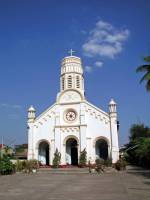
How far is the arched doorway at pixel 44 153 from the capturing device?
137 feet

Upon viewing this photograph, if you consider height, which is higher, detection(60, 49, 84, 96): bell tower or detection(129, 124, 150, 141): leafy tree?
detection(60, 49, 84, 96): bell tower

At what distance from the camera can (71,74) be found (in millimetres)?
43375

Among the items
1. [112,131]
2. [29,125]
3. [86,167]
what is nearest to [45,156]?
[29,125]

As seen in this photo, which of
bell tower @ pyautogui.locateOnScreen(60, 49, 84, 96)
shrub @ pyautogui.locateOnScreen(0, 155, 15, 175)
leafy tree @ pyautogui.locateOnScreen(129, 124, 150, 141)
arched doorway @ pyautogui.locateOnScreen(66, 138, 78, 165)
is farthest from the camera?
leafy tree @ pyautogui.locateOnScreen(129, 124, 150, 141)

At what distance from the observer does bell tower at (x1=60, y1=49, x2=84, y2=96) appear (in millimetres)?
42844

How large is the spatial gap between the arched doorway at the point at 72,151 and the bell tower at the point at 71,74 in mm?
7372

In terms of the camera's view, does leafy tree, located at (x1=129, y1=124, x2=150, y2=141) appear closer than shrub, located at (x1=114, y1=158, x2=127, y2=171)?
No

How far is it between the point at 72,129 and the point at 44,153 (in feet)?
20.1

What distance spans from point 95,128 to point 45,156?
8.87 metres

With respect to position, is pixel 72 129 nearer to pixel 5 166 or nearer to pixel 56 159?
pixel 56 159

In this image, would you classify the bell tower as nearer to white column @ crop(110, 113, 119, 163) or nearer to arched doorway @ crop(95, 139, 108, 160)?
white column @ crop(110, 113, 119, 163)

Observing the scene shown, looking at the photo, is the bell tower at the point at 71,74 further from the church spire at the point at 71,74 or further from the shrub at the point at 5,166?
the shrub at the point at 5,166

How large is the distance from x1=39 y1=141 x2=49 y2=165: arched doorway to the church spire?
27.1ft

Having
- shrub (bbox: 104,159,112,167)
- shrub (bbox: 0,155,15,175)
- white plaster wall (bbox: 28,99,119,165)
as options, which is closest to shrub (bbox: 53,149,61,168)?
white plaster wall (bbox: 28,99,119,165)
